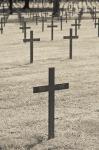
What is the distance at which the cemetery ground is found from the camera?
7438 mm

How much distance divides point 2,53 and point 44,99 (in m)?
8.26

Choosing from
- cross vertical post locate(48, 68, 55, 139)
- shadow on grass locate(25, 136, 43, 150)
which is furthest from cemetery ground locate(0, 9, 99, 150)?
cross vertical post locate(48, 68, 55, 139)

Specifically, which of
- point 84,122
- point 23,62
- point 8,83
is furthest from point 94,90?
point 23,62

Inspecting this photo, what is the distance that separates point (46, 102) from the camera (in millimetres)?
9977

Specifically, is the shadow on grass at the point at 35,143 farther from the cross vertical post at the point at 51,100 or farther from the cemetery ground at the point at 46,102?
the cross vertical post at the point at 51,100

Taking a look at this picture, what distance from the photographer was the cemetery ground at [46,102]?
744 centimetres

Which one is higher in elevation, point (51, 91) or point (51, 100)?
point (51, 91)

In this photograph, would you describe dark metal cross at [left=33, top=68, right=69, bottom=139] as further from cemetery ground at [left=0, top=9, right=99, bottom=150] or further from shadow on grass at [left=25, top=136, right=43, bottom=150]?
cemetery ground at [left=0, top=9, right=99, bottom=150]

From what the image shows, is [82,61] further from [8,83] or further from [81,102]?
[81,102]

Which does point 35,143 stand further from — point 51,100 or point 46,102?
point 46,102

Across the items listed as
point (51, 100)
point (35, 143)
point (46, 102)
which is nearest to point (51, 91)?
point (51, 100)

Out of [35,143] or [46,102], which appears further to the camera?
[46,102]

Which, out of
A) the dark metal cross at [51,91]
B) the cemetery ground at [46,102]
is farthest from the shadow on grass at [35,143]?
the dark metal cross at [51,91]

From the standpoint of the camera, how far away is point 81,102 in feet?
32.7
